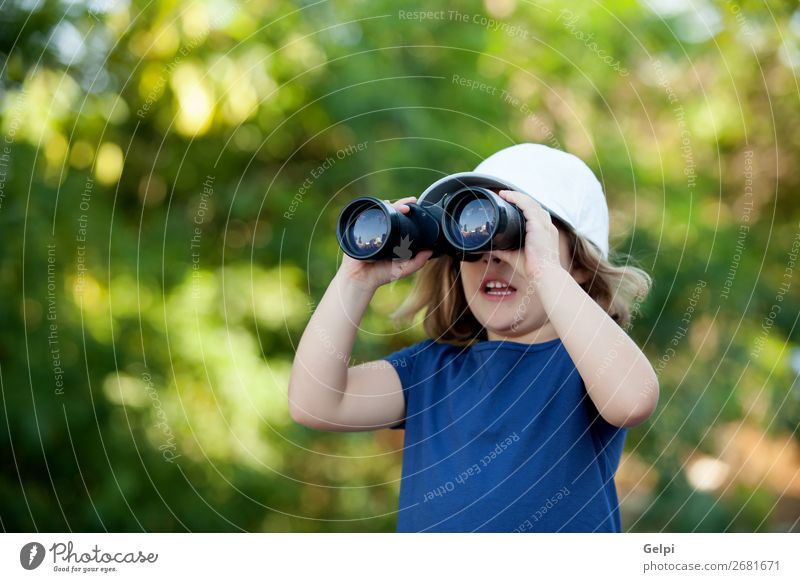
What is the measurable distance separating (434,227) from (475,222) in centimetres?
8

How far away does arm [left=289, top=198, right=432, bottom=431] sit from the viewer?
49.9 inches

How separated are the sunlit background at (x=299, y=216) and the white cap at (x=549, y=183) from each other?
2.74 feet

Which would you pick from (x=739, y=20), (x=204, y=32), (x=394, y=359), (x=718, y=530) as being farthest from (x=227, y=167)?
(x=718, y=530)

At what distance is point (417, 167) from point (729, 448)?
1362 mm

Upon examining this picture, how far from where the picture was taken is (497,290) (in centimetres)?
131

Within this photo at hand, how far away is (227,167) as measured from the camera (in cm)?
251

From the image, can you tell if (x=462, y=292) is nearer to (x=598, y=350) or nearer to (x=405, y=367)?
(x=405, y=367)

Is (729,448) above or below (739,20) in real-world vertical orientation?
below

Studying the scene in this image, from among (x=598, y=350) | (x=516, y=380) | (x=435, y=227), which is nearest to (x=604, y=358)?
(x=598, y=350)

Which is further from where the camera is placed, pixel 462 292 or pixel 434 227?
pixel 462 292
